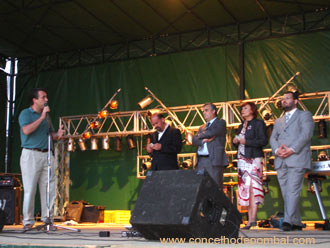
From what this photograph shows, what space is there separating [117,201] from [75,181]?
3.71 ft

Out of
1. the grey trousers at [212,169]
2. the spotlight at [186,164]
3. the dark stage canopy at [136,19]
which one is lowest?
the grey trousers at [212,169]

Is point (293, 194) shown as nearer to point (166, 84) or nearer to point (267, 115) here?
point (267, 115)

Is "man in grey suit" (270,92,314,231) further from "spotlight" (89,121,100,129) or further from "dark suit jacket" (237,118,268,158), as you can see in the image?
"spotlight" (89,121,100,129)

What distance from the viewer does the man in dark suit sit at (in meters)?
5.36

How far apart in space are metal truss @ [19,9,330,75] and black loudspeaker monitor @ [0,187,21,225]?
393cm

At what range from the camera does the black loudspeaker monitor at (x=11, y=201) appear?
750 cm

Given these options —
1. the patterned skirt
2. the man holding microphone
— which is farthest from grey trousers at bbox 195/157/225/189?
the man holding microphone

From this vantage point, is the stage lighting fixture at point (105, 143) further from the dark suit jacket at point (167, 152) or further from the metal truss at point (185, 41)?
the dark suit jacket at point (167, 152)

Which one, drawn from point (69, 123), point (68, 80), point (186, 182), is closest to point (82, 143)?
point (69, 123)

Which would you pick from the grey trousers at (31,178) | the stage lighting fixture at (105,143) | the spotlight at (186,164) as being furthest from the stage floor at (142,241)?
the stage lighting fixture at (105,143)

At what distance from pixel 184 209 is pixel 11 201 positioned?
5.49 metres

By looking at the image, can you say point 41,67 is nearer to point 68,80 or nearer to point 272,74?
point 68,80

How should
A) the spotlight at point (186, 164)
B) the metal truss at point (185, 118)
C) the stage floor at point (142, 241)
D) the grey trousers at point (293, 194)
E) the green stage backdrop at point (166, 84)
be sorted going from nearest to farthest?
1. the stage floor at point (142, 241)
2. the grey trousers at point (293, 194)
3. the metal truss at point (185, 118)
4. the spotlight at point (186, 164)
5. the green stage backdrop at point (166, 84)

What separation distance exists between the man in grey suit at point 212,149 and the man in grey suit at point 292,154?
0.59 meters
